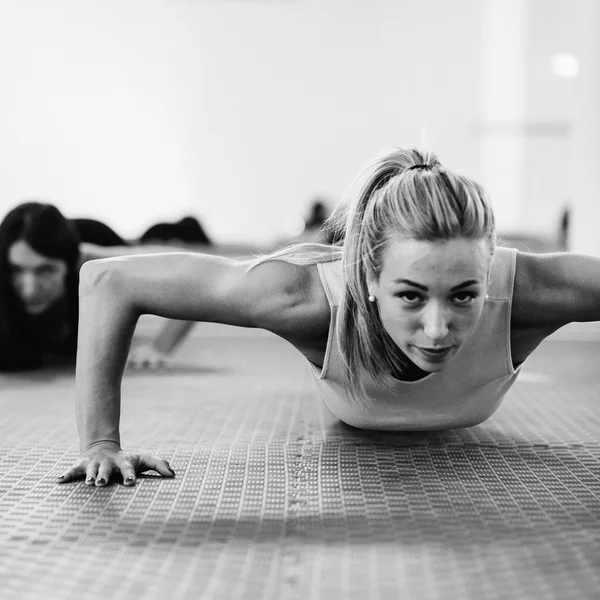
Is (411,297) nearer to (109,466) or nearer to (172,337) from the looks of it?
(109,466)

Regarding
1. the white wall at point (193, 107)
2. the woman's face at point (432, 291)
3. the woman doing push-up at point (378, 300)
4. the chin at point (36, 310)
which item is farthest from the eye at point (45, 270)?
the white wall at point (193, 107)

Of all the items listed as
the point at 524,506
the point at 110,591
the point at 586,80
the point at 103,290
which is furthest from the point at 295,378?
the point at 586,80

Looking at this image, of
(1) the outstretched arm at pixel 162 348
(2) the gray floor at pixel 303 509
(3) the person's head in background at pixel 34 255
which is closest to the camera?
(2) the gray floor at pixel 303 509

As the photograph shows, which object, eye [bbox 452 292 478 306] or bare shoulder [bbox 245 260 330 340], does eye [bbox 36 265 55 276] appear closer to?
bare shoulder [bbox 245 260 330 340]

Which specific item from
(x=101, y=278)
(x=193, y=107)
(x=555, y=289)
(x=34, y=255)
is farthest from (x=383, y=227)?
(x=193, y=107)

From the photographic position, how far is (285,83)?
5.88m

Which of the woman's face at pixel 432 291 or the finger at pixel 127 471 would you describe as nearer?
the woman's face at pixel 432 291

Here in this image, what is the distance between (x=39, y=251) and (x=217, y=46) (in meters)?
3.62

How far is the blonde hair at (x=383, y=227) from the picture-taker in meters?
1.27

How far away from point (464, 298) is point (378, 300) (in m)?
0.14

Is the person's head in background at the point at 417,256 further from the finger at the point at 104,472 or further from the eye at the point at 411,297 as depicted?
the finger at the point at 104,472

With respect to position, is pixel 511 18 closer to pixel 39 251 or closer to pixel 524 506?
pixel 39 251

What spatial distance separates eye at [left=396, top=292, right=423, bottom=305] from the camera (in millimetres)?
1269

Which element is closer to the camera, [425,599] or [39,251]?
[425,599]
